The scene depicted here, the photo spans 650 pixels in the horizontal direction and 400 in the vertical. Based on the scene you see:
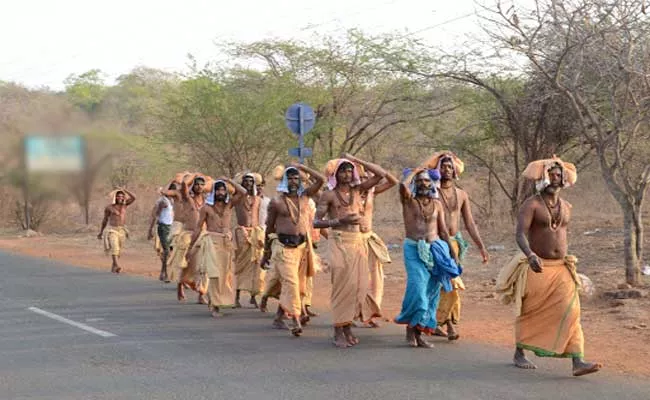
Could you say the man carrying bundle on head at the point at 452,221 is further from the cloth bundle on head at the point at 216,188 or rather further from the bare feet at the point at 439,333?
the cloth bundle on head at the point at 216,188

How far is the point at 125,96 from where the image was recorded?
4297 centimetres

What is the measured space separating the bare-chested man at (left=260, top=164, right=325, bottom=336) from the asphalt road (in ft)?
2.24

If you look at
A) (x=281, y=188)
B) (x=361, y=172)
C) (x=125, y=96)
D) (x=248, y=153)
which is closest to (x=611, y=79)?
(x=361, y=172)

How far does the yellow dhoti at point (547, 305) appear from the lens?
24.9 feet

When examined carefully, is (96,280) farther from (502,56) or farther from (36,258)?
(502,56)

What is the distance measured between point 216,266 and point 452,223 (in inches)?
136

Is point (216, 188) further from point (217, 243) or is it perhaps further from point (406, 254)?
point (406, 254)

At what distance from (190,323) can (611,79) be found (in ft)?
21.6

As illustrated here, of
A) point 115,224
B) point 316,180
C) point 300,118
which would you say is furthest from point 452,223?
point 115,224

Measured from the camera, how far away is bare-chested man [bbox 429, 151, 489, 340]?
936 cm

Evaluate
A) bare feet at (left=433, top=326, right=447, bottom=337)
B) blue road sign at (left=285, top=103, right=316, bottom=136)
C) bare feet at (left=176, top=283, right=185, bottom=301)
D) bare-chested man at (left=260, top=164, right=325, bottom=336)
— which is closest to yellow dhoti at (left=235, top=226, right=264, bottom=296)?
bare feet at (left=176, top=283, right=185, bottom=301)

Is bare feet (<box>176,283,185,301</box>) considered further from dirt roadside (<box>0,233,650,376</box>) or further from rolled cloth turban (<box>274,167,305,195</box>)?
rolled cloth turban (<box>274,167,305,195</box>)

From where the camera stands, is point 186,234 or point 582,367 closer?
point 582,367

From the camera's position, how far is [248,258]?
40.1 ft
